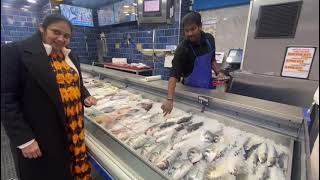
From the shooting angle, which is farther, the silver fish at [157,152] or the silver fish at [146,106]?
the silver fish at [146,106]

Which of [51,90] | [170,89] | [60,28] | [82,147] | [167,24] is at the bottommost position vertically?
[82,147]

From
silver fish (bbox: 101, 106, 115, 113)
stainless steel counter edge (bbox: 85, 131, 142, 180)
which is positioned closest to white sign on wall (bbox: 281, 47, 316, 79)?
silver fish (bbox: 101, 106, 115, 113)

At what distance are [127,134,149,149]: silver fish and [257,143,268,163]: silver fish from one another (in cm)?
78

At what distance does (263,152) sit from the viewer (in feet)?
4.14

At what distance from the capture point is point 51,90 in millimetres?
1271

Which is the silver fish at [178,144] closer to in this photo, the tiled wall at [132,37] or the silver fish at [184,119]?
the silver fish at [184,119]

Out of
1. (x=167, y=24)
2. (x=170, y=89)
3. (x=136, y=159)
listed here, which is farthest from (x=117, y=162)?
(x=167, y=24)

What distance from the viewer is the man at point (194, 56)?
6.89 feet

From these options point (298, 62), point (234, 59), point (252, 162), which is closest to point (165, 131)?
point (252, 162)

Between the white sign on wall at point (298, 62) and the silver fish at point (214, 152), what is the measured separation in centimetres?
171

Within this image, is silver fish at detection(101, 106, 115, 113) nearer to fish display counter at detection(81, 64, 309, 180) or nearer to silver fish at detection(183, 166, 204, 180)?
fish display counter at detection(81, 64, 309, 180)

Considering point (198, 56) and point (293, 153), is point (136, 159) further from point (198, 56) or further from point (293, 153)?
point (198, 56)

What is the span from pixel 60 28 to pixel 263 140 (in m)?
1.57

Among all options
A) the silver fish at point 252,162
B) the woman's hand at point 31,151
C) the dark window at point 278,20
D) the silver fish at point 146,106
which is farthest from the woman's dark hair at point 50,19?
the dark window at point 278,20
